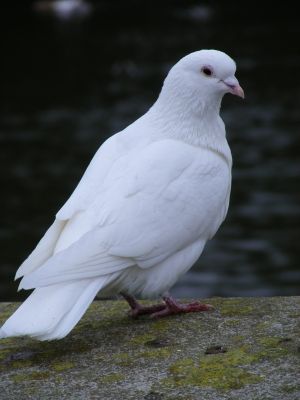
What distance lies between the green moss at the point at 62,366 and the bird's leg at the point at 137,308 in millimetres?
814

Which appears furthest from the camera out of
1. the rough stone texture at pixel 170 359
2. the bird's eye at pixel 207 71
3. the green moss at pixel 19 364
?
the bird's eye at pixel 207 71

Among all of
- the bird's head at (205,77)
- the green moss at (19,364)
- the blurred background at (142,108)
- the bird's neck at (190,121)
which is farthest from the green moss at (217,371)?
the blurred background at (142,108)

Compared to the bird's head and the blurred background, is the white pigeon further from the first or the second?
the blurred background

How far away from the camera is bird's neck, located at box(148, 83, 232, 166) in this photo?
5.49 m

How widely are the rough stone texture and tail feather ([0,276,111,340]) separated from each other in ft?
0.56

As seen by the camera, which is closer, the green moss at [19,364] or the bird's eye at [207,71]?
the green moss at [19,364]

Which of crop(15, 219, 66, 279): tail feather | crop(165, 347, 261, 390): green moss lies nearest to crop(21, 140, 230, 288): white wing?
crop(15, 219, 66, 279): tail feather

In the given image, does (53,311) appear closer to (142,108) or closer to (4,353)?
(4,353)

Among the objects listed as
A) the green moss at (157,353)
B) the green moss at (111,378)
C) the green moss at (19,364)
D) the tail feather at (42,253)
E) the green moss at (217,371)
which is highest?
the tail feather at (42,253)

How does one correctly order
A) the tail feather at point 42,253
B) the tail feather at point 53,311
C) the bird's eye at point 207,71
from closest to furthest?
1. the tail feather at point 53,311
2. the tail feather at point 42,253
3. the bird's eye at point 207,71

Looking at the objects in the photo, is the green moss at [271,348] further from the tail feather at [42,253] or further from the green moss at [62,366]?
the tail feather at [42,253]

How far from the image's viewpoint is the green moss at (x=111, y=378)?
14.4 ft

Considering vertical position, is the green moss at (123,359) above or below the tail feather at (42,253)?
below

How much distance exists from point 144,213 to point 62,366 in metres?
0.87
